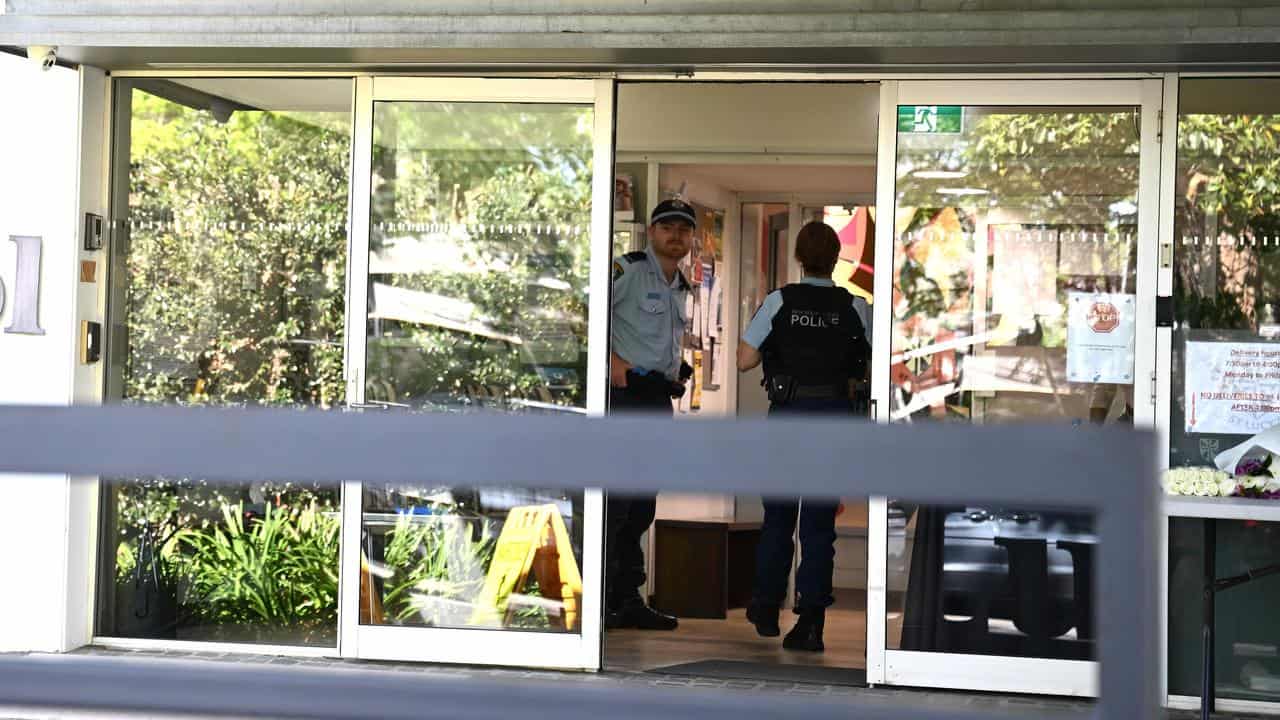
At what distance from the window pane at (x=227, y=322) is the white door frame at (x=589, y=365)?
0.32m

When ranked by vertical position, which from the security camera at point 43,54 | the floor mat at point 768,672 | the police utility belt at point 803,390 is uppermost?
the security camera at point 43,54

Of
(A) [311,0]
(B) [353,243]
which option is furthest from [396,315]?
(A) [311,0]

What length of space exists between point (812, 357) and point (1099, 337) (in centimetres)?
133

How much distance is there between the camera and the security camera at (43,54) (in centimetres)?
561

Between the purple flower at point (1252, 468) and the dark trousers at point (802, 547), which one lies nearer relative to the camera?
the purple flower at point (1252, 468)

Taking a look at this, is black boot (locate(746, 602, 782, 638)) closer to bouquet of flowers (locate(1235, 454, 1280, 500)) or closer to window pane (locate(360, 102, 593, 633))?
window pane (locate(360, 102, 593, 633))

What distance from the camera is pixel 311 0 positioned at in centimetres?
534

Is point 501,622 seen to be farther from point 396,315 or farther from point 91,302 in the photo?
point 91,302

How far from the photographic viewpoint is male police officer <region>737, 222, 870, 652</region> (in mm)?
6426

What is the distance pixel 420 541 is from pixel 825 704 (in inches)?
202

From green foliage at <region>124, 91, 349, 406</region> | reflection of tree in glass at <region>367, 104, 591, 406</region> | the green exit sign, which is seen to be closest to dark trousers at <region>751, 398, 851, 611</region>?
reflection of tree in glass at <region>367, 104, 591, 406</region>

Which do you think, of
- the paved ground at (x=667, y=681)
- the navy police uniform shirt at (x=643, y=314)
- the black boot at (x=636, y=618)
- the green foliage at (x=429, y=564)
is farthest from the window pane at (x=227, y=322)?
the black boot at (x=636, y=618)

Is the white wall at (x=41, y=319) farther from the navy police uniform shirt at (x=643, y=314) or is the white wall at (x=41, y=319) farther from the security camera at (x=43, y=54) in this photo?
the navy police uniform shirt at (x=643, y=314)

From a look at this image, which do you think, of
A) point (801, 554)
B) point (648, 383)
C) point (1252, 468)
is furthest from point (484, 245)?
point (1252, 468)
